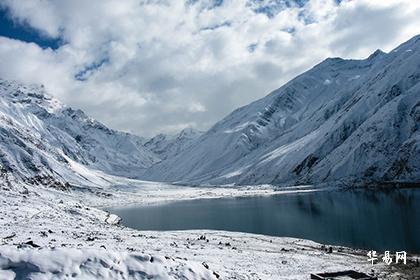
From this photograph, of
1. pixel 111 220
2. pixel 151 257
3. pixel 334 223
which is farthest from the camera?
pixel 111 220

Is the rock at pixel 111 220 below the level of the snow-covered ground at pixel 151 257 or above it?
below

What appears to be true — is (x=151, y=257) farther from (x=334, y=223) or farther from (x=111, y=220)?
(x=111, y=220)

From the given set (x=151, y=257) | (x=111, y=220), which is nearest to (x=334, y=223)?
(x=111, y=220)

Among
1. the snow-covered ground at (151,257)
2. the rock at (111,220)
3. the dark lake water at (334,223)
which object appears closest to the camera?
the snow-covered ground at (151,257)

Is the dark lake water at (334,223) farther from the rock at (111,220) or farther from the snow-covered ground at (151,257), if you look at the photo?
the snow-covered ground at (151,257)

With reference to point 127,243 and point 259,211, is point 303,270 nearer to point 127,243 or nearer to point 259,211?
point 127,243

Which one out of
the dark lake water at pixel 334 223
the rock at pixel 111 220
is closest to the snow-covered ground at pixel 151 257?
the dark lake water at pixel 334 223

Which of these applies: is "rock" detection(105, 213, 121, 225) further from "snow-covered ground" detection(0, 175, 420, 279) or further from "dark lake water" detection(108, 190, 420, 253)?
"snow-covered ground" detection(0, 175, 420, 279)

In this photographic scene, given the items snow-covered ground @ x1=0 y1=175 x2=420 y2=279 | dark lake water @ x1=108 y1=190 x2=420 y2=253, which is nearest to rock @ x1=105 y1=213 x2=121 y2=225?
dark lake water @ x1=108 y1=190 x2=420 y2=253

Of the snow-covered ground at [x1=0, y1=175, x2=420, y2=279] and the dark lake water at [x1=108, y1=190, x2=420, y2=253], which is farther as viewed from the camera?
the dark lake water at [x1=108, y1=190, x2=420, y2=253]

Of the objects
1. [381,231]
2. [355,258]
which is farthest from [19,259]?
[381,231]

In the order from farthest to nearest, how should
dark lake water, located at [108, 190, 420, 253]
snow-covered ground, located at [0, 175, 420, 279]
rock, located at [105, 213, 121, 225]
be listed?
rock, located at [105, 213, 121, 225]
dark lake water, located at [108, 190, 420, 253]
snow-covered ground, located at [0, 175, 420, 279]

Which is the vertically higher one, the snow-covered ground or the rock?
the snow-covered ground

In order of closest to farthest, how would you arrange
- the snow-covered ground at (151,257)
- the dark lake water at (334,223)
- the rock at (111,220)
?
the snow-covered ground at (151,257)
the dark lake water at (334,223)
the rock at (111,220)
